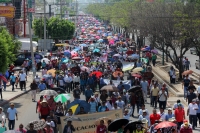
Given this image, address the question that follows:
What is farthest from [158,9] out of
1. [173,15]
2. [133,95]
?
[133,95]

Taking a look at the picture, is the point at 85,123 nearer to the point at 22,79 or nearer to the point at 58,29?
the point at 22,79

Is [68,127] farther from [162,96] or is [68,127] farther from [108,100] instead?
[162,96]

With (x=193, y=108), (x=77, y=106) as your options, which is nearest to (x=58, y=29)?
(x=77, y=106)

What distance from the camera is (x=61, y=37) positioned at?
8519cm

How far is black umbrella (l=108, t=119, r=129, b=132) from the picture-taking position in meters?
16.7

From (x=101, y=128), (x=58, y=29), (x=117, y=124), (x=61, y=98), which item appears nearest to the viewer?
(x=117, y=124)

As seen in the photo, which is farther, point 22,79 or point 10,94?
point 22,79

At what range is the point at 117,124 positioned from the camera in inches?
659

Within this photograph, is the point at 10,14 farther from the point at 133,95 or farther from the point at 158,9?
the point at 133,95

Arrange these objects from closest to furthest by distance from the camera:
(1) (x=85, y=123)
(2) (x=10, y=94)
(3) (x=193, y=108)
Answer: (1) (x=85, y=123) → (3) (x=193, y=108) → (2) (x=10, y=94)

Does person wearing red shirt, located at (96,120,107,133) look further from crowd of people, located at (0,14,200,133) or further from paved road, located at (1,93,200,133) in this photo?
paved road, located at (1,93,200,133)

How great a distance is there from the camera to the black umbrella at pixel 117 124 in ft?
54.8

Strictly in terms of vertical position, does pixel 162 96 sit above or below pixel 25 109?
above

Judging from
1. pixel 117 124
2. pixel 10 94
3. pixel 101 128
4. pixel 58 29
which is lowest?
pixel 58 29
